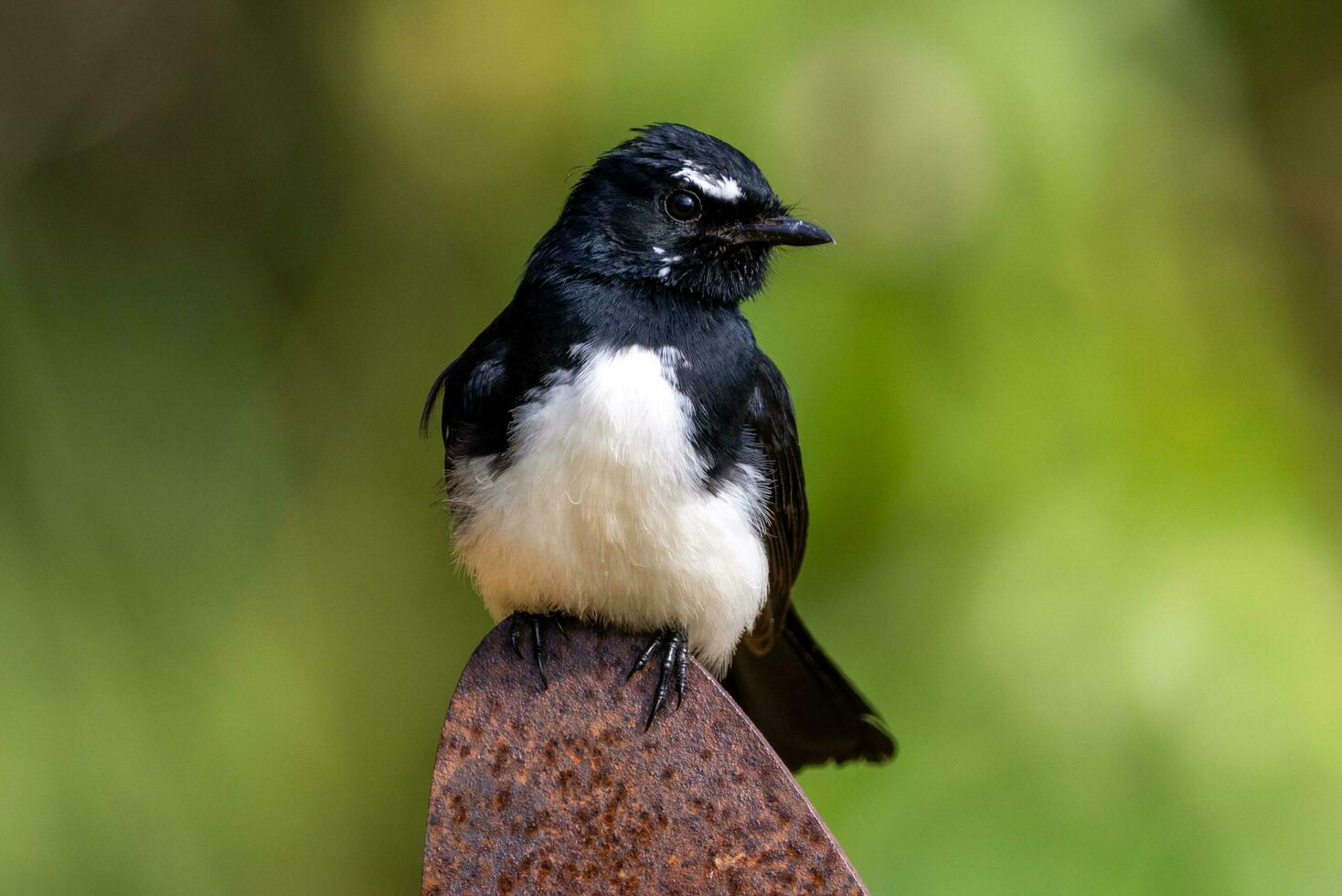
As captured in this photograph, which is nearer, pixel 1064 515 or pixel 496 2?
pixel 1064 515

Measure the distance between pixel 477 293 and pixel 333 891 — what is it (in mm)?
1438

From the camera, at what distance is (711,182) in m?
2.49

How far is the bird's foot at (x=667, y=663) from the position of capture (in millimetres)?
1912

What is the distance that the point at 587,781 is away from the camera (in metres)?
1.69

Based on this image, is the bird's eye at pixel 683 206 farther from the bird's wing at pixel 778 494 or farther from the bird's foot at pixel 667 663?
the bird's foot at pixel 667 663

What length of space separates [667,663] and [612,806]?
582 mm

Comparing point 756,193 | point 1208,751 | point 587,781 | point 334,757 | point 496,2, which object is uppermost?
point 496,2

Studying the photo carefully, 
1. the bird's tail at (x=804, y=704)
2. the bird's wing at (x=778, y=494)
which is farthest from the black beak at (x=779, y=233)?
the bird's tail at (x=804, y=704)

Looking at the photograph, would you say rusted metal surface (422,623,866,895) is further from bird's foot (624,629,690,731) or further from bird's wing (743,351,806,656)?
bird's wing (743,351,806,656)

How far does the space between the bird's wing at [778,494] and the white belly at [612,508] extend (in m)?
0.08

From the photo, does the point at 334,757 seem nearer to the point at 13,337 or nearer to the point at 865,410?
the point at 13,337

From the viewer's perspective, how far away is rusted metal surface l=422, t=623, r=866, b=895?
5.32ft

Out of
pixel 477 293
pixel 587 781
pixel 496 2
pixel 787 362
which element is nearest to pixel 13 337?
pixel 477 293

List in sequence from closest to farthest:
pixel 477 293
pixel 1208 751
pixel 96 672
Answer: pixel 1208 751
pixel 96 672
pixel 477 293
